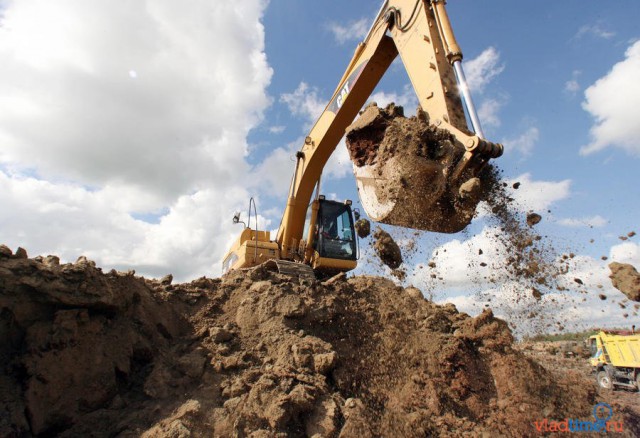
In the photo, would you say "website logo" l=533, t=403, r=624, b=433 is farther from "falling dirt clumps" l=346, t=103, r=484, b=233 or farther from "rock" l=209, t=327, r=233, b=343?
"rock" l=209, t=327, r=233, b=343

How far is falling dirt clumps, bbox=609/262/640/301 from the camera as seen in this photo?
5016 mm

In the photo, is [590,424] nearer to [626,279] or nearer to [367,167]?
[626,279]

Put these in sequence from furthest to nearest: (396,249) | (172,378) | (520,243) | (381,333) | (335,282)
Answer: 1. (335,282)
2. (396,249)
3. (381,333)
4. (520,243)
5. (172,378)

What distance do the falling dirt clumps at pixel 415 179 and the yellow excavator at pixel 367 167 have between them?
0.01m

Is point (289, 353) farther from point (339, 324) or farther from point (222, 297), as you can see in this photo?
point (222, 297)

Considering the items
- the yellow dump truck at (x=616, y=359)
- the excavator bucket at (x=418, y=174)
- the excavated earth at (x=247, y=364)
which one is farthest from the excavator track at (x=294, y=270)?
the yellow dump truck at (x=616, y=359)

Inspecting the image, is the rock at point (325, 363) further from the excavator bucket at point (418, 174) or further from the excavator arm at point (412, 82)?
the excavator arm at point (412, 82)

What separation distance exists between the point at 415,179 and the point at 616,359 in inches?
553

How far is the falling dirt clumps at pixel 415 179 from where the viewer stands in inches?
163

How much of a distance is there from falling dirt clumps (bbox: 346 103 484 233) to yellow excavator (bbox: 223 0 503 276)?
15mm

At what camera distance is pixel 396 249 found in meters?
6.05

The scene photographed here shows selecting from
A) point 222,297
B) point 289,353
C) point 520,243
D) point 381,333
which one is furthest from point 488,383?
point 222,297

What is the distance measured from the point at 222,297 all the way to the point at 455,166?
392 cm

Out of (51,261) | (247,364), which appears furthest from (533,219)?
(51,261)
